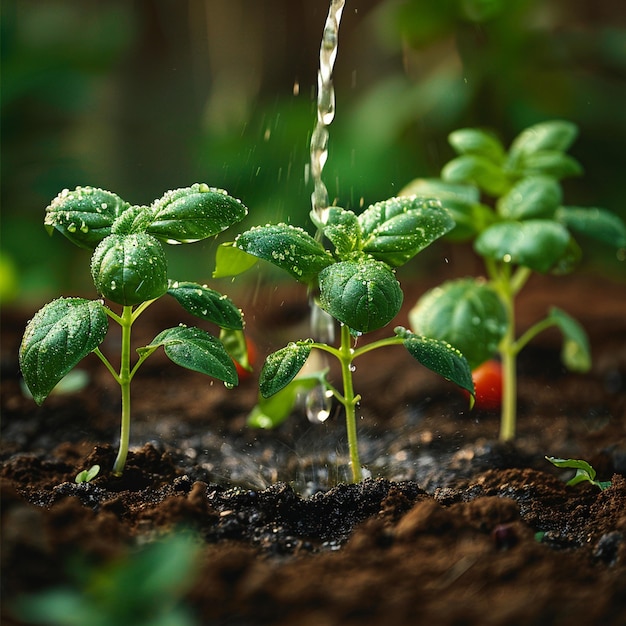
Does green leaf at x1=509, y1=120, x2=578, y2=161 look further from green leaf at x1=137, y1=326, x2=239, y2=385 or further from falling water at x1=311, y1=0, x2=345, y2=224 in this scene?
green leaf at x1=137, y1=326, x2=239, y2=385

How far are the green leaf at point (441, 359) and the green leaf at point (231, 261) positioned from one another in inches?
9.9

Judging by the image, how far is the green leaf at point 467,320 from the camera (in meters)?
1.46

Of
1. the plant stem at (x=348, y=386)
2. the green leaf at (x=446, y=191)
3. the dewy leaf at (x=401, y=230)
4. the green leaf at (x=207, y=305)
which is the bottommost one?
the plant stem at (x=348, y=386)

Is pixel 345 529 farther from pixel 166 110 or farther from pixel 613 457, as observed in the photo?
pixel 166 110

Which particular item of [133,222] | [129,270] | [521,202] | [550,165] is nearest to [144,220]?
[133,222]

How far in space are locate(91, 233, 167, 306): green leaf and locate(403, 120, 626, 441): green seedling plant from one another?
618 millimetres

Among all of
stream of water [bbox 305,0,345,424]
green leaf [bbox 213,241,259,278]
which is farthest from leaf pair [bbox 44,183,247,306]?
stream of water [bbox 305,0,345,424]

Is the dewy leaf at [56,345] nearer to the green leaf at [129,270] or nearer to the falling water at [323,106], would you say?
the green leaf at [129,270]

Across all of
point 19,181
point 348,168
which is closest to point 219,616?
point 348,168

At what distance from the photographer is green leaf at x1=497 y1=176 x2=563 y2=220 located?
1.51 meters

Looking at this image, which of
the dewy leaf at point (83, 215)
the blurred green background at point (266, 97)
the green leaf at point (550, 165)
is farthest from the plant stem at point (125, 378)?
the blurred green background at point (266, 97)

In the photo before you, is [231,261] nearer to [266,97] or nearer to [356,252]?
[356,252]

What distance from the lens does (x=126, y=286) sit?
38.8 inches

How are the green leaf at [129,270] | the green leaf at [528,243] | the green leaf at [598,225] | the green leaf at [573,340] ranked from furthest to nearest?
the green leaf at [573,340] → the green leaf at [598,225] → the green leaf at [528,243] → the green leaf at [129,270]
